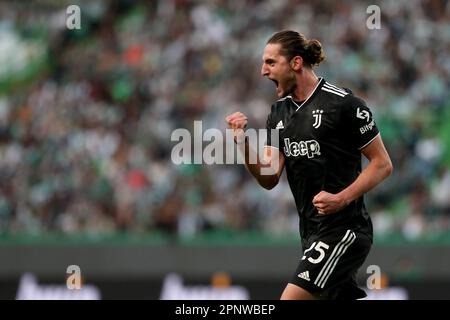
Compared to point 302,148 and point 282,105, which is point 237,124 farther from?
point 282,105

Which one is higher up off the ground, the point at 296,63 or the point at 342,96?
the point at 296,63

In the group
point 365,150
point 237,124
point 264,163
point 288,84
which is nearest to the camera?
point 237,124

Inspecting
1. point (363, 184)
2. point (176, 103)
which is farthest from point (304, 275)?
point (176, 103)

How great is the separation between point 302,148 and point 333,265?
2.66ft

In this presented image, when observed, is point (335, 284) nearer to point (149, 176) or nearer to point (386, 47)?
point (149, 176)

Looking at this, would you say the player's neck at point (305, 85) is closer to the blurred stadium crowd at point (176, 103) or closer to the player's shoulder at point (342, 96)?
the player's shoulder at point (342, 96)

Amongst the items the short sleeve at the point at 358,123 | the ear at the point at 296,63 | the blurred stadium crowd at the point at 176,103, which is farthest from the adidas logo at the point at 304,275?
the blurred stadium crowd at the point at 176,103

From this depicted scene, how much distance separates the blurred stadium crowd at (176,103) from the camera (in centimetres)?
1438

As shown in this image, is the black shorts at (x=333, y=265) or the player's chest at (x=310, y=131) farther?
the player's chest at (x=310, y=131)

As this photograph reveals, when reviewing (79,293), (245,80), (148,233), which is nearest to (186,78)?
(245,80)

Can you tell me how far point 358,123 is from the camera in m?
6.51

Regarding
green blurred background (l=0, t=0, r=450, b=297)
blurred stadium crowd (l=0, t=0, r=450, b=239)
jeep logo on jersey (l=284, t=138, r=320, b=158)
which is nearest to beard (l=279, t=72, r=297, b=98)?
jeep logo on jersey (l=284, t=138, r=320, b=158)

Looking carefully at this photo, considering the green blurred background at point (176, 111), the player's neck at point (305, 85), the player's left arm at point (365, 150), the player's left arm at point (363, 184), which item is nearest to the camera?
the player's left arm at point (363, 184)
